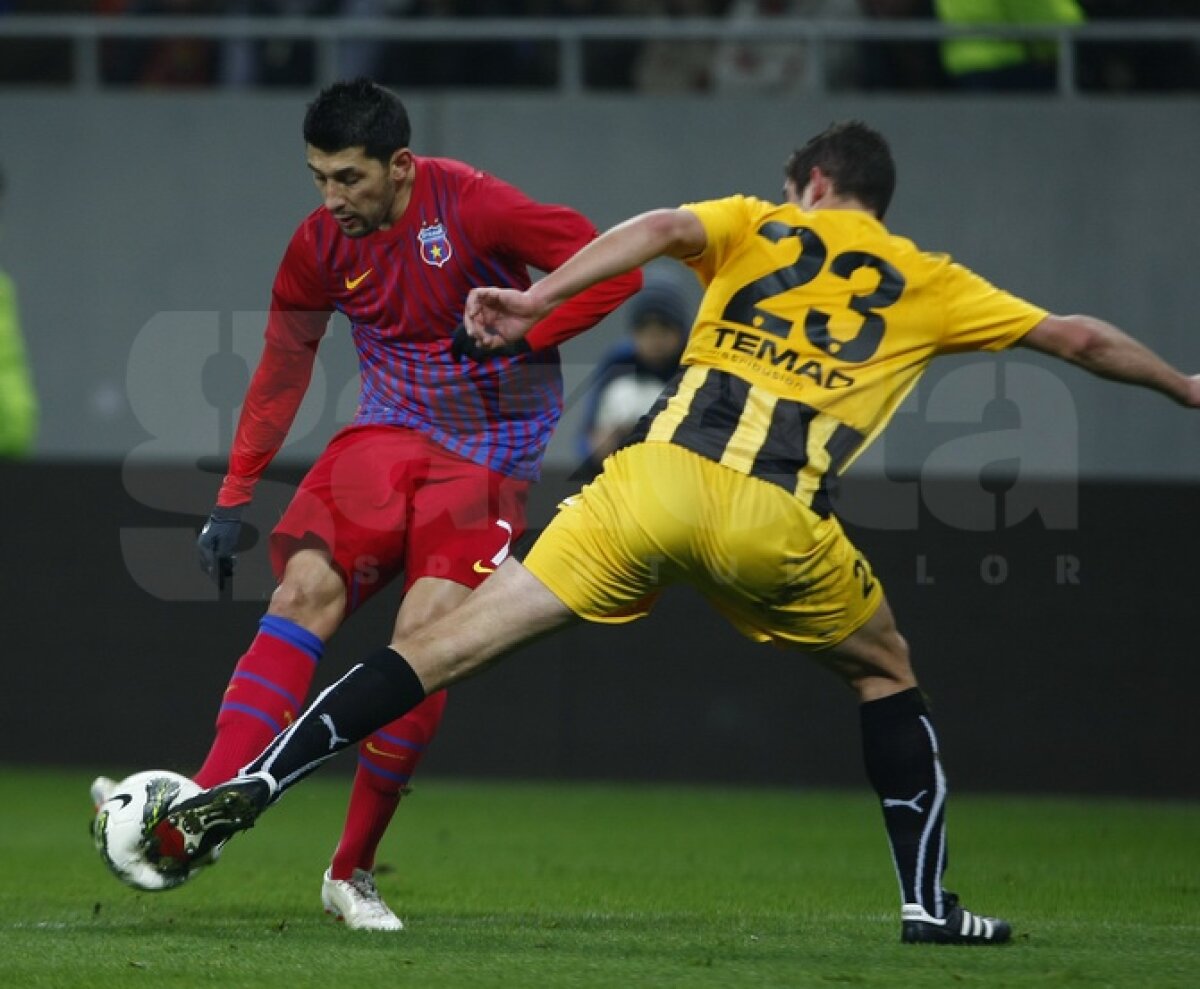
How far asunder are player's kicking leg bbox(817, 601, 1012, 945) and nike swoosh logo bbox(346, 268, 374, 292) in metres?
1.65

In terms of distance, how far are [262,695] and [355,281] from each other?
3.80 feet

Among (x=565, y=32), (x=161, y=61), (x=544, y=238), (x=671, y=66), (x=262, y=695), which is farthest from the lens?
(x=161, y=61)

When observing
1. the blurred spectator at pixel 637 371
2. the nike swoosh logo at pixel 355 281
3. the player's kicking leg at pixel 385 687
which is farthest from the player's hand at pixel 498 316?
the blurred spectator at pixel 637 371

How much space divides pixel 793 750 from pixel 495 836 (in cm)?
218

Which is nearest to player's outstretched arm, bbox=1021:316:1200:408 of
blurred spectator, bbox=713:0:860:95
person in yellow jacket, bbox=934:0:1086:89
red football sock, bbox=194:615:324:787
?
red football sock, bbox=194:615:324:787

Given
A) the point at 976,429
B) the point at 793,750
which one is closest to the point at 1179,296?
the point at 976,429

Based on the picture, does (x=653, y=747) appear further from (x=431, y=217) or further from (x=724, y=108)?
(x=431, y=217)

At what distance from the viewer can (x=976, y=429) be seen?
35.3ft

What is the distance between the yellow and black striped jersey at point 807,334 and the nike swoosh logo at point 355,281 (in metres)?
1.14

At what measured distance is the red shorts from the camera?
5.45 metres

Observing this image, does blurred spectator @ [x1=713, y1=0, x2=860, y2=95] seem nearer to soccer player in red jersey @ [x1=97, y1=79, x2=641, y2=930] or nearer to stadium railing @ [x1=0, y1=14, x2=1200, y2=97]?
stadium railing @ [x1=0, y1=14, x2=1200, y2=97]

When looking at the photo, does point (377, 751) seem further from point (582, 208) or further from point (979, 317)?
point (582, 208)

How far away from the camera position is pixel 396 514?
18.1 feet

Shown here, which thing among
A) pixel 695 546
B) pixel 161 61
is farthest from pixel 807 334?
pixel 161 61
